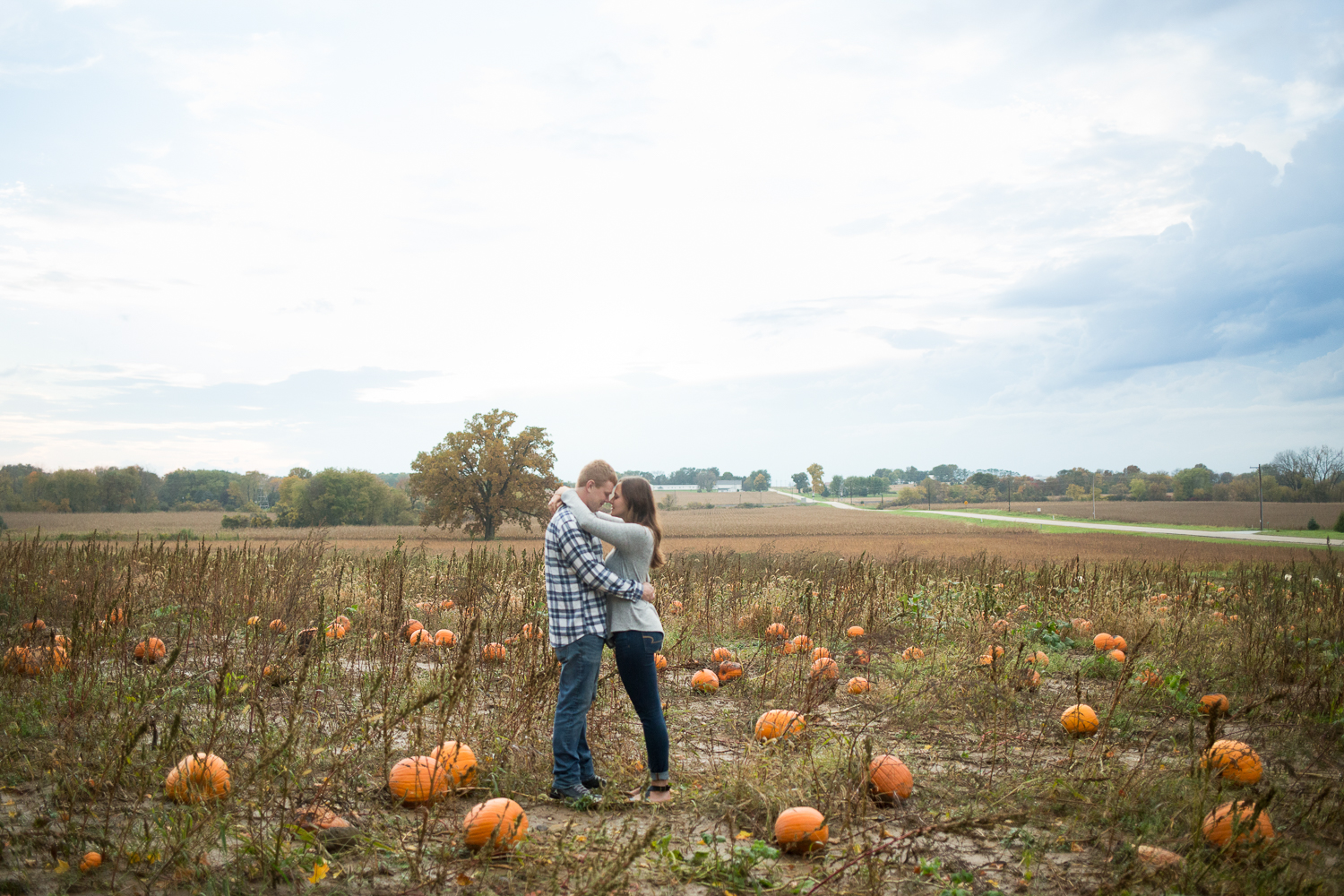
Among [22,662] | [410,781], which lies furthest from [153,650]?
[410,781]

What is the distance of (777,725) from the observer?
4.27 metres

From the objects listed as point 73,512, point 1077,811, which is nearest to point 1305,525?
point 1077,811

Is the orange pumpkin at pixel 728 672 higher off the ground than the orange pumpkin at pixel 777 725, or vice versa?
the orange pumpkin at pixel 777 725

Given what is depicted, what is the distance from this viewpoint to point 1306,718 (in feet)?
15.6

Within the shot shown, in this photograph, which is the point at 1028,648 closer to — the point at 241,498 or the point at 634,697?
the point at 634,697

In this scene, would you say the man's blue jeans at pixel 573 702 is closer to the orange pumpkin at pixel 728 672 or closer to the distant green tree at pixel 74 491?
the orange pumpkin at pixel 728 672

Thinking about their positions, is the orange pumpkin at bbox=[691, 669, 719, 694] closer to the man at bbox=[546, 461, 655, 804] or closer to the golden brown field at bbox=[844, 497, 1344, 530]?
the man at bbox=[546, 461, 655, 804]

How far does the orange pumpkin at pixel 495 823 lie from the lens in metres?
2.81

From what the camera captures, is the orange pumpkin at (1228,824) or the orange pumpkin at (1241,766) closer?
the orange pumpkin at (1228,824)

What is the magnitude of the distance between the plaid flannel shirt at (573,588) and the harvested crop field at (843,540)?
13.4m

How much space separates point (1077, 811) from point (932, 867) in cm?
106

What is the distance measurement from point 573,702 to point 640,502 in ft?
3.72

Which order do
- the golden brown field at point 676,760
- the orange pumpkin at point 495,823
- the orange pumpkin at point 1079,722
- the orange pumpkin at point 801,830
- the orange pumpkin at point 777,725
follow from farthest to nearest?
the orange pumpkin at point 1079,722 < the orange pumpkin at point 777,725 < the orange pumpkin at point 801,830 < the orange pumpkin at point 495,823 < the golden brown field at point 676,760

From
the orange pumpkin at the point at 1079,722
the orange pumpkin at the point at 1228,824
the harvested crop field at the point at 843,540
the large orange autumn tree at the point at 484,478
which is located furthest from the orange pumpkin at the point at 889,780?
the large orange autumn tree at the point at 484,478
